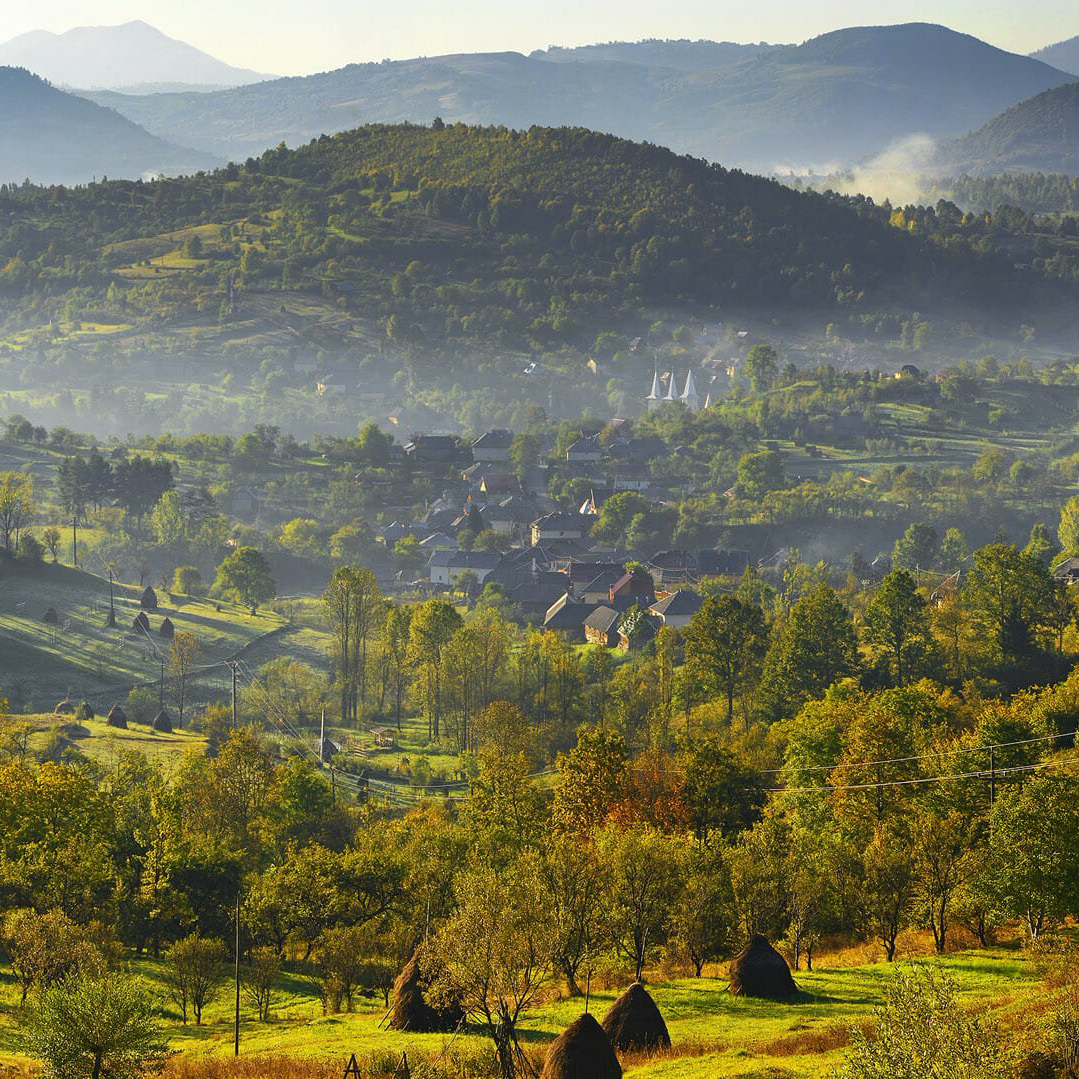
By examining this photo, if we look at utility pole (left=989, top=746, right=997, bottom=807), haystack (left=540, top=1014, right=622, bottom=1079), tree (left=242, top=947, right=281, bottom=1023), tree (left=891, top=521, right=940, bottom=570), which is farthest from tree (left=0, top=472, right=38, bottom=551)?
haystack (left=540, top=1014, right=622, bottom=1079)

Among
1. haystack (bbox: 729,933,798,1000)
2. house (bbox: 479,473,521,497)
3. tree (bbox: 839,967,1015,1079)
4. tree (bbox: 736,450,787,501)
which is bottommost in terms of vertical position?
haystack (bbox: 729,933,798,1000)

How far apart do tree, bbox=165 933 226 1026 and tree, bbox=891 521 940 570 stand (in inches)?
4018

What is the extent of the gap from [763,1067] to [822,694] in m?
49.2

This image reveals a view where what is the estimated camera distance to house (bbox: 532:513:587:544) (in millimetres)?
165375

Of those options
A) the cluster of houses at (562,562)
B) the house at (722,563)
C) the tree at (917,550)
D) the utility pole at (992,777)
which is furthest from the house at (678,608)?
the utility pole at (992,777)

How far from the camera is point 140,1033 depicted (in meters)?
33.1

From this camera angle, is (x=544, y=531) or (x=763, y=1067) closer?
(x=763, y=1067)

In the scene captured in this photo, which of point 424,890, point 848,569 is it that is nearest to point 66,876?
point 424,890

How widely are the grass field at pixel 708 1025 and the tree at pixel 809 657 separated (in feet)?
120

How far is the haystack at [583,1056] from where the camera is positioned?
110ft

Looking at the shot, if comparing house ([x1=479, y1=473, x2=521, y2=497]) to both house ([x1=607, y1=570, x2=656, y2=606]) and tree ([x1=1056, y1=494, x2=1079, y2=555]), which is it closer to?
house ([x1=607, y1=570, x2=656, y2=606])

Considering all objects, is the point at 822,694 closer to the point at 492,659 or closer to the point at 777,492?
the point at 492,659

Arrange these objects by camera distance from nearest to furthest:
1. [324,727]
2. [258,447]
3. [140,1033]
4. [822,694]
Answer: [140,1033], [822,694], [324,727], [258,447]

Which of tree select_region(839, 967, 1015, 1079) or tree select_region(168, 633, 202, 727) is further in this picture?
tree select_region(168, 633, 202, 727)
